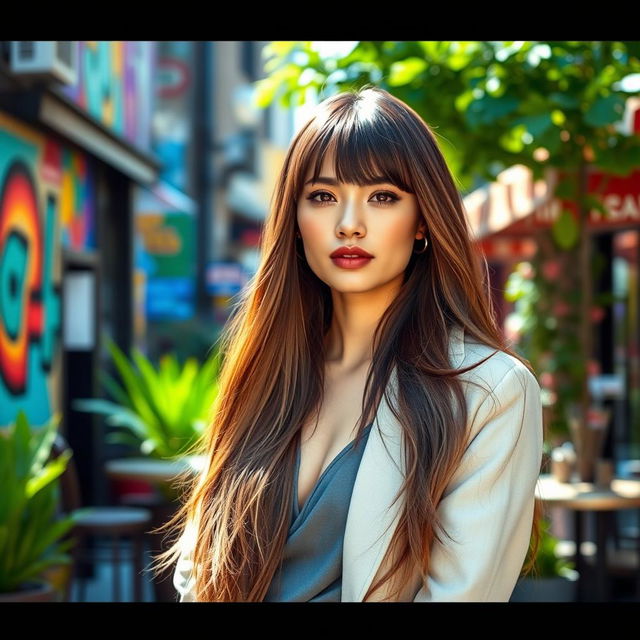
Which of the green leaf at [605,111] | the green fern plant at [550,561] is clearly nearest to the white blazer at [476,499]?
the green leaf at [605,111]

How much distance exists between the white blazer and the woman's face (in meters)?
0.22

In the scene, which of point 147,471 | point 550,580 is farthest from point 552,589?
point 147,471

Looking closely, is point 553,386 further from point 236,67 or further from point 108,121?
point 236,67

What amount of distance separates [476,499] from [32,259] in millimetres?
5632

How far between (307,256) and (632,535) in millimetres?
5414

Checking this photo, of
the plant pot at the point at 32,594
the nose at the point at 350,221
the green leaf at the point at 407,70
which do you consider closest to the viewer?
the nose at the point at 350,221

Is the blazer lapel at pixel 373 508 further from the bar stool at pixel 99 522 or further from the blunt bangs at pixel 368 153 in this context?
the bar stool at pixel 99 522

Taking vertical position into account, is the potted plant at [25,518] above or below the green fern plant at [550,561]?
above

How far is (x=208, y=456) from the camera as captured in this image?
2057 mm

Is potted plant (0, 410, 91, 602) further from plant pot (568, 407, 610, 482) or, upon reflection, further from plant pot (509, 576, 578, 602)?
plant pot (568, 407, 610, 482)

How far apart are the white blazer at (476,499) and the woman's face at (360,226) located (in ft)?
0.72

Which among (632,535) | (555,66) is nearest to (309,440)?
(555,66)

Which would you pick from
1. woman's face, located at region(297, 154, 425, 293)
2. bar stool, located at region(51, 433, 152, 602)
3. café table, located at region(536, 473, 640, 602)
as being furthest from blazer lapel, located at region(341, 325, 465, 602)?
bar stool, located at region(51, 433, 152, 602)

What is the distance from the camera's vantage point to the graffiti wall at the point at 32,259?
6.39m
